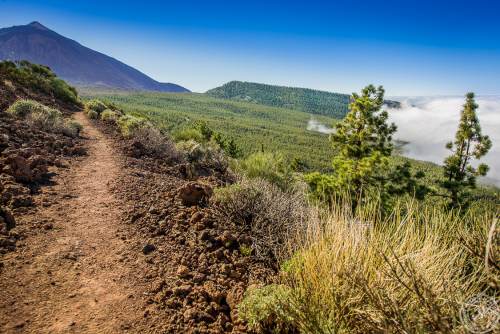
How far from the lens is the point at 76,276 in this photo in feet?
11.2

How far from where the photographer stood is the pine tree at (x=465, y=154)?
1736 centimetres

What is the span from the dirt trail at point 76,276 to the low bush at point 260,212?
1505mm

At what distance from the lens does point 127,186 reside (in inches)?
238

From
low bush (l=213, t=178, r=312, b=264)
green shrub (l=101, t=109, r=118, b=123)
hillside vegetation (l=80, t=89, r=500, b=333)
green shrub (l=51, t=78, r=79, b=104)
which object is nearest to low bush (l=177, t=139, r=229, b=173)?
hillside vegetation (l=80, t=89, r=500, b=333)

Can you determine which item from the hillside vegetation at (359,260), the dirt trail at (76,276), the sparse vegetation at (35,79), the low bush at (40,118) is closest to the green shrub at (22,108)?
the low bush at (40,118)

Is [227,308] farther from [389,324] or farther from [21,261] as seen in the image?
[21,261]

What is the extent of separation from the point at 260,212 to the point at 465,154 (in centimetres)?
1742

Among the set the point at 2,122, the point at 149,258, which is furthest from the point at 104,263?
the point at 2,122

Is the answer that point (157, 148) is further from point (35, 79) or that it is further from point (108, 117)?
point (35, 79)

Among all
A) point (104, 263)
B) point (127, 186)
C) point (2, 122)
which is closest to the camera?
point (104, 263)

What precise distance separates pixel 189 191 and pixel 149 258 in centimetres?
154

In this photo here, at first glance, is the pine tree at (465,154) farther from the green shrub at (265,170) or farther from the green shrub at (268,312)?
the green shrub at (268,312)

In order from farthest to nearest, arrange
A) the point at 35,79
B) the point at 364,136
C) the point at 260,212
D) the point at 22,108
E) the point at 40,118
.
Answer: the point at 35,79 → the point at 364,136 → the point at 22,108 → the point at 40,118 → the point at 260,212

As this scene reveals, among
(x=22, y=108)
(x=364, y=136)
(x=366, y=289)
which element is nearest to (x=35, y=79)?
(x=22, y=108)
